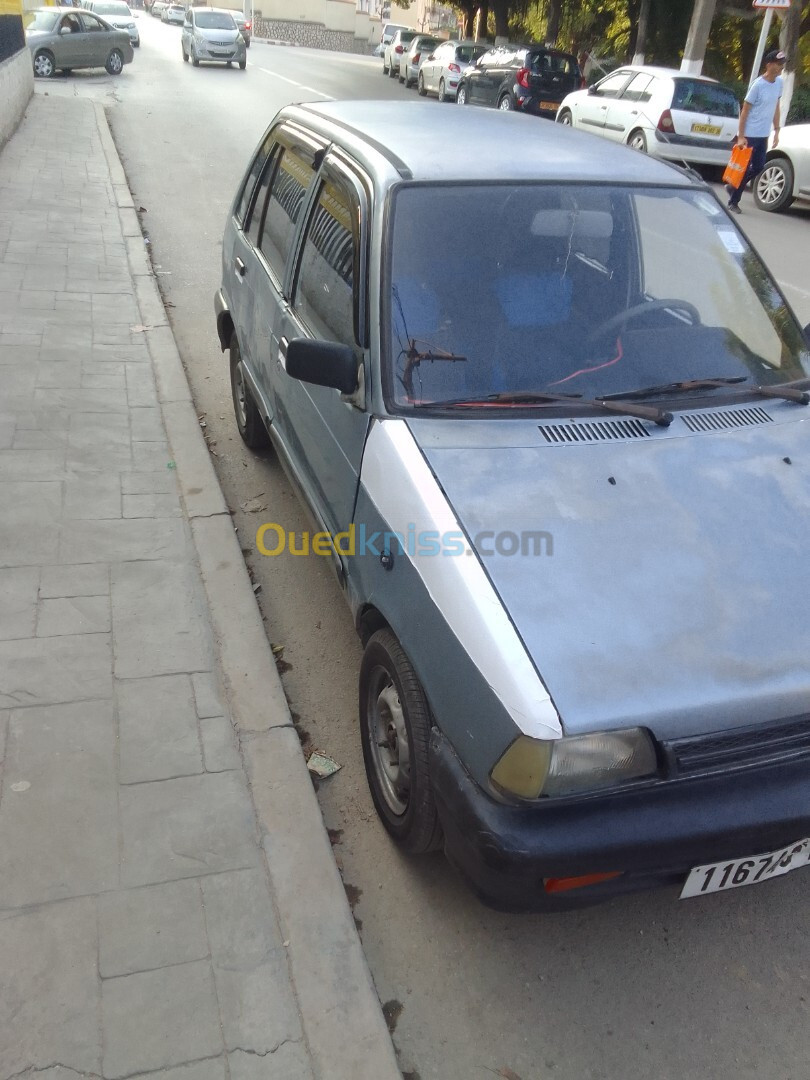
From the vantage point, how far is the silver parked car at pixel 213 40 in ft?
94.4

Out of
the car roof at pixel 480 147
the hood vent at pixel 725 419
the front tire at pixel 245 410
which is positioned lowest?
the front tire at pixel 245 410

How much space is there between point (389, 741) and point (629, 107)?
52.3ft

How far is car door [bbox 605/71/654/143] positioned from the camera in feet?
51.3

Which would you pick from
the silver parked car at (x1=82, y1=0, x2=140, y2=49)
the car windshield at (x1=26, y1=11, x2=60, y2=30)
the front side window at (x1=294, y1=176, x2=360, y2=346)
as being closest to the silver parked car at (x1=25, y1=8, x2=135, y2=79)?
the car windshield at (x1=26, y1=11, x2=60, y2=30)

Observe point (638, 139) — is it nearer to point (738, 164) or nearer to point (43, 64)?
point (738, 164)

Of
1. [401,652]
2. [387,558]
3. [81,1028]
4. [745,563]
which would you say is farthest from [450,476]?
[81,1028]

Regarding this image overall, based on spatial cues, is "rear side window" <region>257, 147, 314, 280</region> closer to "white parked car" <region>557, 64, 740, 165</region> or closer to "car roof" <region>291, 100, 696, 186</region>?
"car roof" <region>291, 100, 696, 186</region>

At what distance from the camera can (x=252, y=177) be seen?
16.3 ft

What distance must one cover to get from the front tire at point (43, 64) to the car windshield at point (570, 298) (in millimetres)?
23267

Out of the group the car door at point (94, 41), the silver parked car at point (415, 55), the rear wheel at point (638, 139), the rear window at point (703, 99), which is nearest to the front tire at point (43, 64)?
the car door at point (94, 41)

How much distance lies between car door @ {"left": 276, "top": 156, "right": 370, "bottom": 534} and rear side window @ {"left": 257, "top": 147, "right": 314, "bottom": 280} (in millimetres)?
231

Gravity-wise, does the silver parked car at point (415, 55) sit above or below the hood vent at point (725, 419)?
below

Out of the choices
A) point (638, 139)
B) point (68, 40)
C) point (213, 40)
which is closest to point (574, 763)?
point (638, 139)

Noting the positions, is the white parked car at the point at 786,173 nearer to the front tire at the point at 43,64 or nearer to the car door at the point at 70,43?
the car door at the point at 70,43
